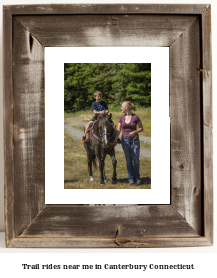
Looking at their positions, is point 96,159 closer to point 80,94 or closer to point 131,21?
point 80,94

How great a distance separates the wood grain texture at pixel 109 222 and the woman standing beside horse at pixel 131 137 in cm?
14

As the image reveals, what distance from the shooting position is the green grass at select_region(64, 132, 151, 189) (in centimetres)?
95

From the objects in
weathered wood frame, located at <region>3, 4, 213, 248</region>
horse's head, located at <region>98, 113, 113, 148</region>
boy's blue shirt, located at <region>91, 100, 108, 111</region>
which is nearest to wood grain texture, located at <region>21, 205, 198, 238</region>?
weathered wood frame, located at <region>3, 4, 213, 248</region>

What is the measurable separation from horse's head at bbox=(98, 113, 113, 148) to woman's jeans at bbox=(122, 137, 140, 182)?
0.06m

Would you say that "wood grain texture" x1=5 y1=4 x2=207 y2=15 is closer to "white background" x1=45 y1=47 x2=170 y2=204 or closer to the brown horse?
"white background" x1=45 y1=47 x2=170 y2=204

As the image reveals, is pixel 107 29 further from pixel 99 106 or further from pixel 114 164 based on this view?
pixel 114 164

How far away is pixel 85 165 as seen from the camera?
0.96 metres

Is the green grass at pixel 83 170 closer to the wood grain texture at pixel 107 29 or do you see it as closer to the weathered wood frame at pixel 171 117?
the weathered wood frame at pixel 171 117

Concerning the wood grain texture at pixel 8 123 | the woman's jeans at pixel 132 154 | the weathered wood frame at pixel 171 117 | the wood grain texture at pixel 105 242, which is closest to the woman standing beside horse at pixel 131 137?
the woman's jeans at pixel 132 154

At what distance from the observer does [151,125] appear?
0.95 metres

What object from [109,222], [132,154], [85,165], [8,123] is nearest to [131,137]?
[132,154]

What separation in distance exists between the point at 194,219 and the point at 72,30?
2.55 feet

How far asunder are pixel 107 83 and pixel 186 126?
32 cm

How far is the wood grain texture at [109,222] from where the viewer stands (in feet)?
3.02
